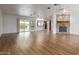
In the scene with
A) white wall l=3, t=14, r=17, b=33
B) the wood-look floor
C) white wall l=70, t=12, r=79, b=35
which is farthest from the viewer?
white wall l=3, t=14, r=17, b=33

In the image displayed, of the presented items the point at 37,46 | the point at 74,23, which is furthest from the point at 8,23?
the point at 74,23

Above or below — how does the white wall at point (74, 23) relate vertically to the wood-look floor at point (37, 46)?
above

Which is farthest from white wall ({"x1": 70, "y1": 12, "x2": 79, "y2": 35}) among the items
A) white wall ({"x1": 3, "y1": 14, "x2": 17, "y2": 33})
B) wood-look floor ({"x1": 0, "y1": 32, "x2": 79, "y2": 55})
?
white wall ({"x1": 3, "y1": 14, "x2": 17, "y2": 33})

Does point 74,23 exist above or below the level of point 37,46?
above

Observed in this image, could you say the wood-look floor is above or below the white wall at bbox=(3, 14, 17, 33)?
below

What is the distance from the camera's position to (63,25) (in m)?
2.82

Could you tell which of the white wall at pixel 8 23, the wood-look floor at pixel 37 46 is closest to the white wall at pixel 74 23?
the wood-look floor at pixel 37 46

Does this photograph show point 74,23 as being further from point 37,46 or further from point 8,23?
point 8,23

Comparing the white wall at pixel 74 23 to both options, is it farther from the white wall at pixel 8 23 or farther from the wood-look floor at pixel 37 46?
the white wall at pixel 8 23

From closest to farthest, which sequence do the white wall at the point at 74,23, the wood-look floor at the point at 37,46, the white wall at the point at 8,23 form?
the wood-look floor at the point at 37,46 < the white wall at the point at 74,23 < the white wall at the point at 8,23

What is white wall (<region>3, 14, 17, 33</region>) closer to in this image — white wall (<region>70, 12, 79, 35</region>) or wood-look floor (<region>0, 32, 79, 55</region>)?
wood-look floor (<region>0, 32, 79, 55</region>)
